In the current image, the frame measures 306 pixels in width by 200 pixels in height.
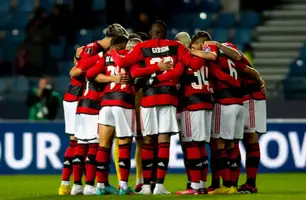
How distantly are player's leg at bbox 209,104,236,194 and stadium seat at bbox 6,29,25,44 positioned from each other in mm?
8279

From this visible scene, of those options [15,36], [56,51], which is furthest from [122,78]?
[15,36]

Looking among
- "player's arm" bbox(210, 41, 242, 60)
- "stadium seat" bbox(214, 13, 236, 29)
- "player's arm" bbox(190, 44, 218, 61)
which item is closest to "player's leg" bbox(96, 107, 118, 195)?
"player's arm" bbox(190, 44, 218, 61)

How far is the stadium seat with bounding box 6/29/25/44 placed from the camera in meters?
20.1

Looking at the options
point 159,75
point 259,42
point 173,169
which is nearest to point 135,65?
point 159,75

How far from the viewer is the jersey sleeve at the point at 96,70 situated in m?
12.4

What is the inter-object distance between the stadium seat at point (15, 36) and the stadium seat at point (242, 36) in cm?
389

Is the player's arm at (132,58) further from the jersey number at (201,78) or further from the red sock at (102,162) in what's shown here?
the red sock at (102,162)

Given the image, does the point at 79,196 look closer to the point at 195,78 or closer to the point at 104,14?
the point at 195,78

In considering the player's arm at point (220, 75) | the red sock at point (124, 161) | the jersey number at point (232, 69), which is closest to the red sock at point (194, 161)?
the red sock at point (124, 161)

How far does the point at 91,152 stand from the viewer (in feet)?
41.4

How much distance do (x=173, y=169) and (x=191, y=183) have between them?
447 cm

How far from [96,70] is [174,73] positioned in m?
0.92

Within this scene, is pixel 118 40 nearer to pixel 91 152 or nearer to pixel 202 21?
pixel 91 152

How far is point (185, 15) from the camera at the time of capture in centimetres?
2083
